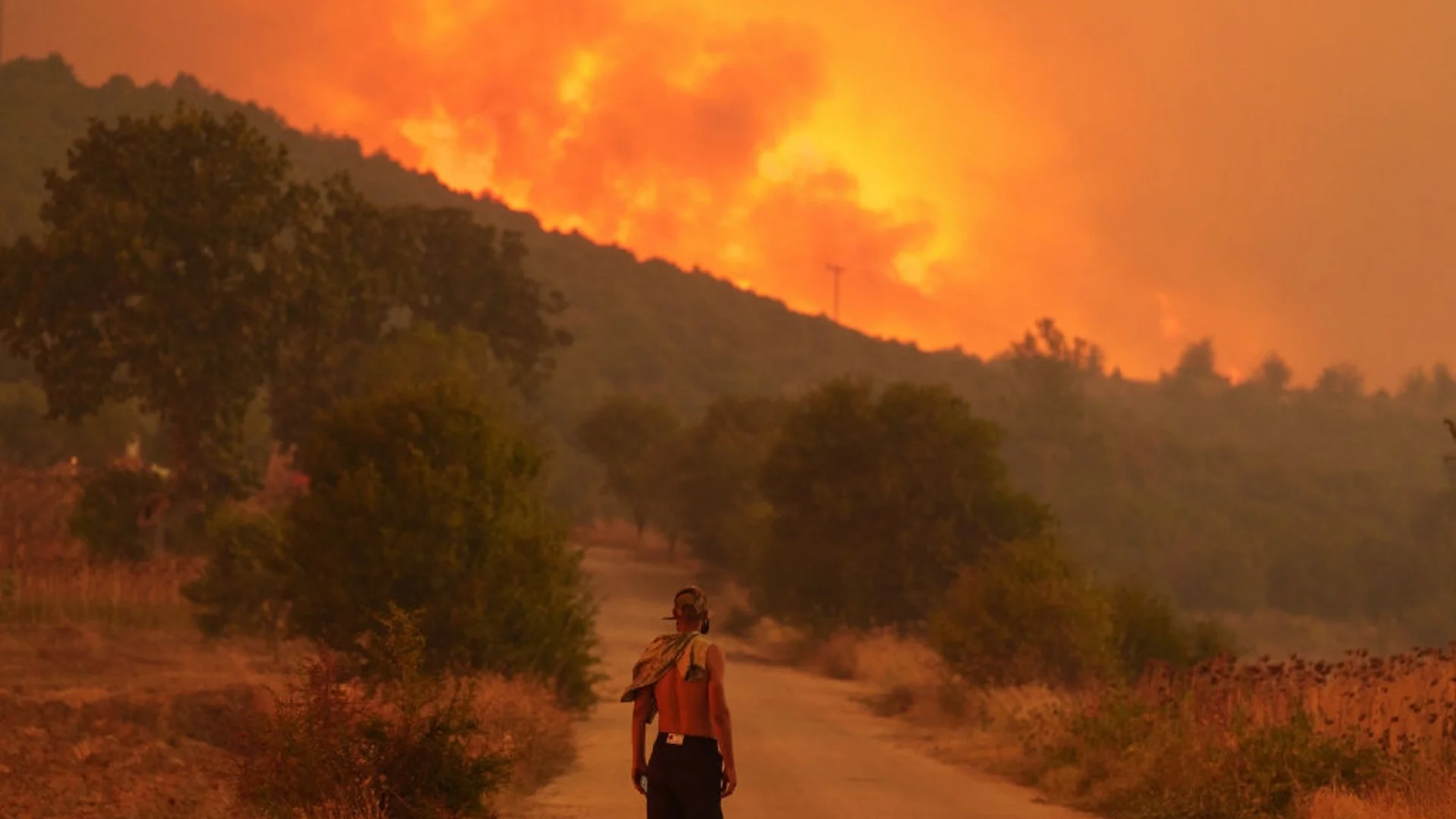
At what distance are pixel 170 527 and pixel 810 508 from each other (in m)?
17.1

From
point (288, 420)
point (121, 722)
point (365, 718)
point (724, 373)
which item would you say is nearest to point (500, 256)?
point (288, 420)

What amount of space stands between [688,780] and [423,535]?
1596cm

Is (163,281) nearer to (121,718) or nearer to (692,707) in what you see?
(121,718)

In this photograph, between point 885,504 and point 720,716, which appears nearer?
point 720,716

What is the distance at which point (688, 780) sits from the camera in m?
10.8

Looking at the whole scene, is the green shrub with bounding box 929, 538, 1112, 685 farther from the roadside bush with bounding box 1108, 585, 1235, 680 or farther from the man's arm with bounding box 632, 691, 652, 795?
the man's arm with bounding box 632, 691, 652, 795

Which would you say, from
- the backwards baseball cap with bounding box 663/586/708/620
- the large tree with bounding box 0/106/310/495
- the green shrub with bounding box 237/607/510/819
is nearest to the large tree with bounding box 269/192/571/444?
the large tree with bounding box 0/106/310/495

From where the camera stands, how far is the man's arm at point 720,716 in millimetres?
10875

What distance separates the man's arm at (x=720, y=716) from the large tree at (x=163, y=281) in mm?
36650

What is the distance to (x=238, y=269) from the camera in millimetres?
47312

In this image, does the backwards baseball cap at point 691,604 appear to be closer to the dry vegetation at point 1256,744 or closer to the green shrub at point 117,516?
the dry vegetation at point 1256,744

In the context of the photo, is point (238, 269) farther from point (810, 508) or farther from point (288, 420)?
point (810, 508)

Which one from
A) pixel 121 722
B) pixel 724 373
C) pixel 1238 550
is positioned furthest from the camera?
pixel 724 373

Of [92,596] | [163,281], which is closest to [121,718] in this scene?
[92,596]
